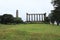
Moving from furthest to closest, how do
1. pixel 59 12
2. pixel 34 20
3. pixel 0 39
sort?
pixel 34 20 → pixel 59 12 → pixel 0 39

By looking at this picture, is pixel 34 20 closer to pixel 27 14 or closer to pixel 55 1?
pixel 27 14

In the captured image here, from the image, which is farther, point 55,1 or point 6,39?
point 55,1

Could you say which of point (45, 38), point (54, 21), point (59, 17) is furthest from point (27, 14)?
point (45, 38)

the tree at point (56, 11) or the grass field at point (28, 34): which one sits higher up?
the tree at point (56, 11)

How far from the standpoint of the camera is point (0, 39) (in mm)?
14602

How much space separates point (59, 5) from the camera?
3319 cm

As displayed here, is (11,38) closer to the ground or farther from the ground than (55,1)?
closer to the ground

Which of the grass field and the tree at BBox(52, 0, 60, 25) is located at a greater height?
the tree at BBox(52, 0, 60, 25)

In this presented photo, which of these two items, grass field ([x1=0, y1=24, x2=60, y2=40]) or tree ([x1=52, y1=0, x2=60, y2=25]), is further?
tree ([x1=52, y1=0, x2=60, y2=25])

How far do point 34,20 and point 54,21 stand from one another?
3.36 metres

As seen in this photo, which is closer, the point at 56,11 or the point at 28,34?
the point at 28,34

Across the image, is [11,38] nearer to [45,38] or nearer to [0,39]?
[0,39]

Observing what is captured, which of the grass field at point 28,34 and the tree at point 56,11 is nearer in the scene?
the grass field at point 28,34

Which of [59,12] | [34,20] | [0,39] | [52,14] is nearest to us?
[0,39]
